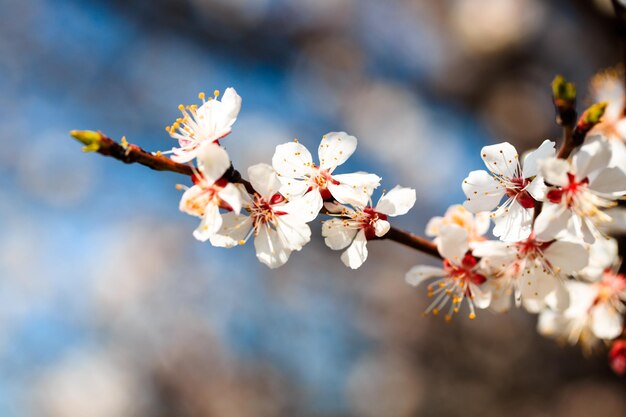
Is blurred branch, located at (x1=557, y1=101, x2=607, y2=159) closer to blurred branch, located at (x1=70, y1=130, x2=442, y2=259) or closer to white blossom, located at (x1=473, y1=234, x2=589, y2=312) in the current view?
white blossom, located at (x1=473, y1=234, x2=589, y2=312)

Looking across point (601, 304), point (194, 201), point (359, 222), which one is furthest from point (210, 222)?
point (601, 304)

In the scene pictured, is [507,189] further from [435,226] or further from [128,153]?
[128,153]

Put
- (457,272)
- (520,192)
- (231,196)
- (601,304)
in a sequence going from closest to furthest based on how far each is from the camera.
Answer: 1. (231,196)
2. (520,192)
3. (457,272)
4. (601,304)

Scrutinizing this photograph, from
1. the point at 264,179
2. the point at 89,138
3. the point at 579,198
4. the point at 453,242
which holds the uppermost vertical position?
the point at 579,198

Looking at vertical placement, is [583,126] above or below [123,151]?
above

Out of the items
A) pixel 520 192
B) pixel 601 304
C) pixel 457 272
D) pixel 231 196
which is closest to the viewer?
pixel 231 196

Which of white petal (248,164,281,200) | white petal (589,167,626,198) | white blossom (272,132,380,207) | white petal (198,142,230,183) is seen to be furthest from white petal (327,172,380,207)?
white petal (589,167,626,198)

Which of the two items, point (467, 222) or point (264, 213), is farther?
point (467, 222)

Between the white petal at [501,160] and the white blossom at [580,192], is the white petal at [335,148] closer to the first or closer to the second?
the white petal at [501,160]
